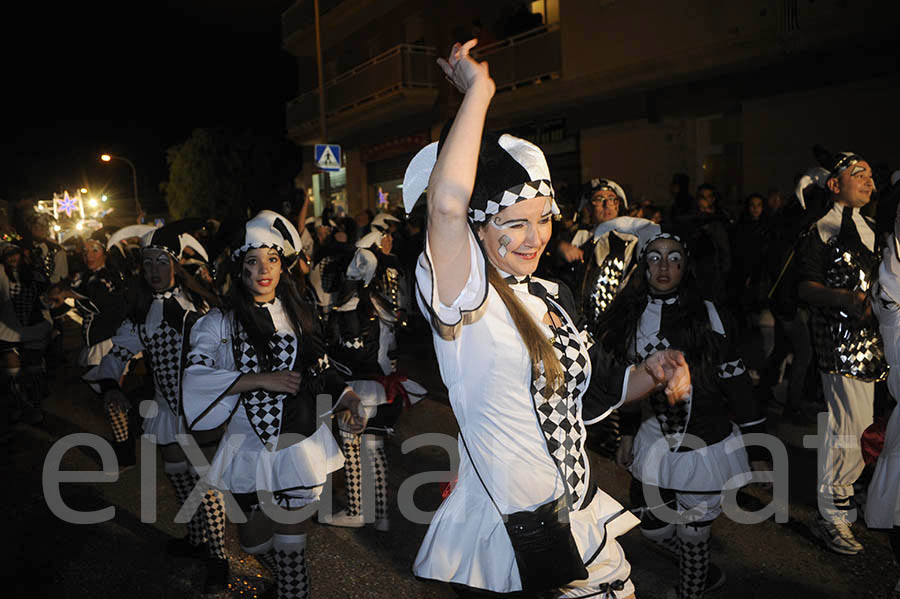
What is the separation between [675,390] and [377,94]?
21689mm

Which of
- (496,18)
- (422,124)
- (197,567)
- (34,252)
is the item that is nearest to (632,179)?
(496,18)

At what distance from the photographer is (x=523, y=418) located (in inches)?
84.4

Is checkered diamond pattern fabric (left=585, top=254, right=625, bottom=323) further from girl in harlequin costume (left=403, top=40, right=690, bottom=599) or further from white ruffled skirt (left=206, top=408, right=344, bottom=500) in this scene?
girl in harlequin costume (left=403, top=40, right=690, bottom=599)

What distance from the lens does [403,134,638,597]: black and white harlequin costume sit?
210cm

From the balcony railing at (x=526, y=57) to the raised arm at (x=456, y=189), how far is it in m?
15.5

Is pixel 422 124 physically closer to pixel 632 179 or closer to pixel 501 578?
pixel 632 179

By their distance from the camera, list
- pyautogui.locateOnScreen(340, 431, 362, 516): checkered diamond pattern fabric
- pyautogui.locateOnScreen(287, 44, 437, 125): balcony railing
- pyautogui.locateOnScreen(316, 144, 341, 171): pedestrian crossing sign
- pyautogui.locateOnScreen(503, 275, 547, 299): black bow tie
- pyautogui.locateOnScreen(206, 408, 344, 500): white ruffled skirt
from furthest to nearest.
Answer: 1. pyautogui.locateOnScreen(287, 44, 437, 125): balcony railing
2. pyautogui.locateOnScreen(316, 144, 341, 171): pedestrian crossing sign
3. pyautogui.locateOnScreen(340, 431, 362, 516): checkered diamond pattern fabric
4. pyautogui.locateOnScreen(206, 408, 344, 500): white ruffled skirt
5. pyautogui.locateOnScreen(503, 275, 547, 299): black bow tie

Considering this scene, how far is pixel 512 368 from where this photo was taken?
83.2 inches

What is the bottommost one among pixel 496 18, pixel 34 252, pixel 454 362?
pixel 454 362

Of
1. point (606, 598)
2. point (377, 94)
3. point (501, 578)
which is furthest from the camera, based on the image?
point (377, 94)

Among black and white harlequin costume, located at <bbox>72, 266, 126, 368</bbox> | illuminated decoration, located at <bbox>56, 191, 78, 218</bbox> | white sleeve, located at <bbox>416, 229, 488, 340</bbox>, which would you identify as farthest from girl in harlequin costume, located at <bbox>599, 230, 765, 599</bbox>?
illuminated decoration, located at <bbox>56, 191, 78, 218</bbox>

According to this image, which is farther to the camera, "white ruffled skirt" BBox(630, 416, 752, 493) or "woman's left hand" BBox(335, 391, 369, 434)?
"woman's left hand" BBox(335, 391, 369, 434)

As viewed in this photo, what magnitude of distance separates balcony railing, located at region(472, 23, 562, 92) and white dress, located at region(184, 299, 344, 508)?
14.2 metres

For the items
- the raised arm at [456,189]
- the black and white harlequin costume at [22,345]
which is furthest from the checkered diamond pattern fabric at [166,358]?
the black and white harlequin costume at [22,345]
